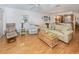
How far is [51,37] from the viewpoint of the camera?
5.70 ft

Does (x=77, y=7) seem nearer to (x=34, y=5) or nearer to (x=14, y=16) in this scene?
(x=34, y=5)

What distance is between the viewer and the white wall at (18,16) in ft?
5.32

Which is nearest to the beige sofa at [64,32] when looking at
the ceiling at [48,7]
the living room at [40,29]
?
the living room at [40,29]

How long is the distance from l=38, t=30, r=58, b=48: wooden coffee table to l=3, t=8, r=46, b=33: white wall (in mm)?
201

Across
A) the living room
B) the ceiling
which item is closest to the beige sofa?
the living room

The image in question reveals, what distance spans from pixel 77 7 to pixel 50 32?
0.61 m

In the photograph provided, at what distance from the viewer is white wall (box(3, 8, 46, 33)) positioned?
162cm

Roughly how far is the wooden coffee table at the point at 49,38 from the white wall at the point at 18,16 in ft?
0.66

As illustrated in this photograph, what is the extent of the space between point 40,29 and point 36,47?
1.03ft

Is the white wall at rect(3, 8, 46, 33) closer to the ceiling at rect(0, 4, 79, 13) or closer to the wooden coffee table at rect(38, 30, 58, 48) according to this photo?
the ceiling at rect(0, 4, 79, 13)

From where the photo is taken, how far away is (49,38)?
174 cm

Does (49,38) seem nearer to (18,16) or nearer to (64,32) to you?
(64,32)

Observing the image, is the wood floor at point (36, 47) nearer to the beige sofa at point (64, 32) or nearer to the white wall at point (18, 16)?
the beige sofa at point (64, 32)
